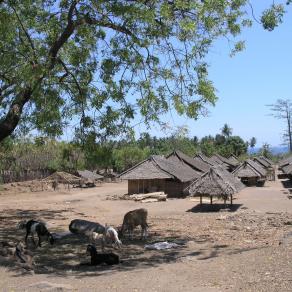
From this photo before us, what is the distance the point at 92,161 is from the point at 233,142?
94500 millimetres

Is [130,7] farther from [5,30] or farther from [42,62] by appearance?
[5,30]

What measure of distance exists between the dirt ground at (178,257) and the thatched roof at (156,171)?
10686mm

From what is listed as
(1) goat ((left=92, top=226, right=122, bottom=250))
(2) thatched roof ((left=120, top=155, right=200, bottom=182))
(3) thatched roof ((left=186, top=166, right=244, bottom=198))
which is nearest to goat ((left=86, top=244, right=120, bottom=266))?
(1) goat ((left=92, top=226, right=122, bottom=250))

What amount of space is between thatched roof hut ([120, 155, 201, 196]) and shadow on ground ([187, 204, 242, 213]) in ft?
24.6

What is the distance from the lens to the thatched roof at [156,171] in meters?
42.6

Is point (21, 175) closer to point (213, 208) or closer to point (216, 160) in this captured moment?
point (216, 160)

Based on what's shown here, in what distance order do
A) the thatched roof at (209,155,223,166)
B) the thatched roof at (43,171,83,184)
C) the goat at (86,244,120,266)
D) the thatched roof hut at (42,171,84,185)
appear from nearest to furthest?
the goat at (86,244,120,266) → the thatched roof hut at (42,171,84,185) → the thatched roof at (43,171,83,184) → the thatched roof at (209,155,223,166)

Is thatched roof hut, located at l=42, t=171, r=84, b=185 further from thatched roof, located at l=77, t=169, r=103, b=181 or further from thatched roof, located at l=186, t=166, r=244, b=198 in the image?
thatched roof, located at l=186, t=166, r=244, b=198

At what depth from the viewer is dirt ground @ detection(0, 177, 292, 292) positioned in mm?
10672

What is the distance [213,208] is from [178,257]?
740 inches

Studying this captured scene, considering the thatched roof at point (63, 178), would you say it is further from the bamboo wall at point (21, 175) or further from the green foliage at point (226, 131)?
the green foliage at point (226, 131)

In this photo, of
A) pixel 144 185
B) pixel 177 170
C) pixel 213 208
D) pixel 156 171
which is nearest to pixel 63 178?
pixel 144 185

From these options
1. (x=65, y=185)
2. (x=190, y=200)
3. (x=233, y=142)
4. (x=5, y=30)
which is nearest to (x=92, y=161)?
(x=5, y=30)

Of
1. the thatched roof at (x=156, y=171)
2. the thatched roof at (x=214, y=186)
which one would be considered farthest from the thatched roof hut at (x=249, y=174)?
the thatched roof at (x=214, y=186)
